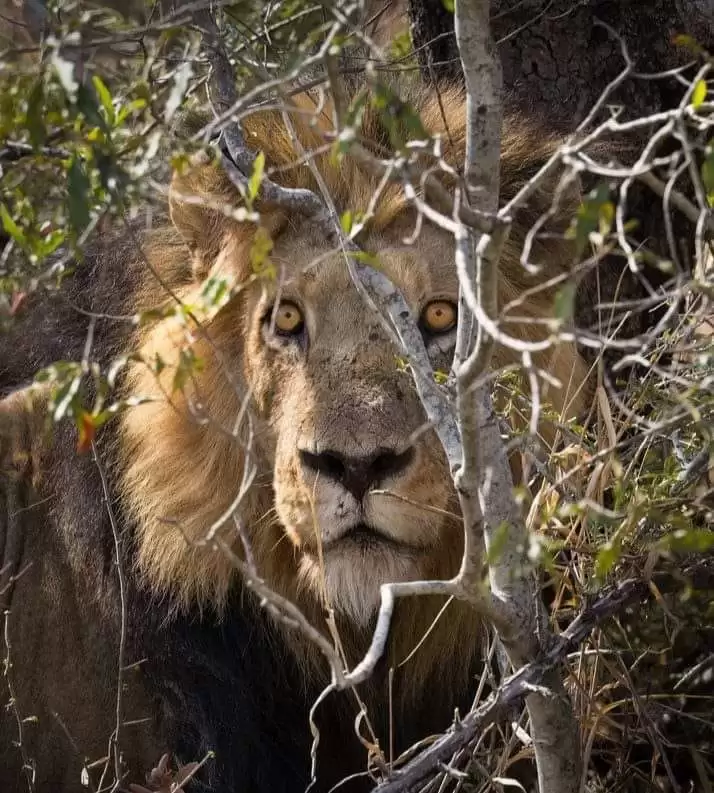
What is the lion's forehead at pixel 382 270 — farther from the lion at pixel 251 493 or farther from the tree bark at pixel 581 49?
the tree bark at pixel 581 49

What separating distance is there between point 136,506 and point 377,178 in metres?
1.56

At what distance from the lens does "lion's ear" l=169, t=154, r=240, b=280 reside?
15.4 feet

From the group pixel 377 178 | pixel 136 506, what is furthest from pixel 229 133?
pixel 136 506

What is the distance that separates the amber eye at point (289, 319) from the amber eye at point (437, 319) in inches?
17.0

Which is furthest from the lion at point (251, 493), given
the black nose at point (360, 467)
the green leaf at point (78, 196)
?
the green leaf at point (78, 196)

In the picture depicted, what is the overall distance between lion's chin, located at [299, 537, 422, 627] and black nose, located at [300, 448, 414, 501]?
8.2 inches

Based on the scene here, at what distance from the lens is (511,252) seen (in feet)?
15.8

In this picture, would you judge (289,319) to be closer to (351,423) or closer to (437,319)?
(437,319)

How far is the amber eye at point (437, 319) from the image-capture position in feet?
14.7

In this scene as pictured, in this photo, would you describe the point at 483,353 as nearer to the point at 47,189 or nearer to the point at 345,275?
the point at 345,275

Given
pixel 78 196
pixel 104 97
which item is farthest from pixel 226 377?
pixel 78 196

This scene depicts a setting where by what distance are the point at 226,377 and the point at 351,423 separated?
3.17ft

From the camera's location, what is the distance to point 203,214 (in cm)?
484

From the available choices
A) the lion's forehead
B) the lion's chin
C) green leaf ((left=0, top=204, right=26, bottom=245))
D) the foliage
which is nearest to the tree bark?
the foliage
